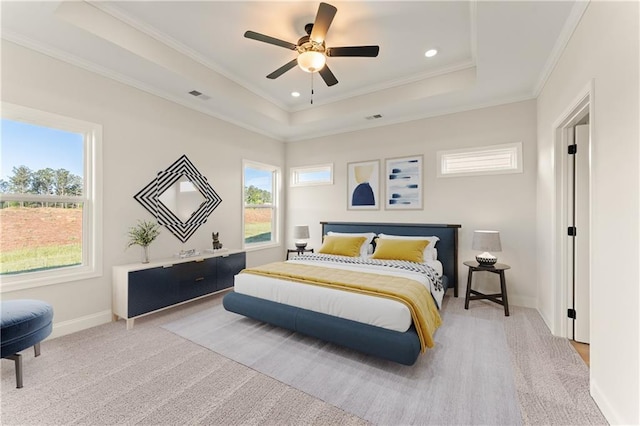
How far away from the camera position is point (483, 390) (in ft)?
6.59

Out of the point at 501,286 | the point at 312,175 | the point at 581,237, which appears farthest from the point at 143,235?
the point at 581,237

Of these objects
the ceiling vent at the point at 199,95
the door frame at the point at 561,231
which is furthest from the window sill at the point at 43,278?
the door frame at the point at 561,231

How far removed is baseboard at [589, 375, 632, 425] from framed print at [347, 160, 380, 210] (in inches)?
137

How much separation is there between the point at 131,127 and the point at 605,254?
16.1 feet

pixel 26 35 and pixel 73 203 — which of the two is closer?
pixel 26 35

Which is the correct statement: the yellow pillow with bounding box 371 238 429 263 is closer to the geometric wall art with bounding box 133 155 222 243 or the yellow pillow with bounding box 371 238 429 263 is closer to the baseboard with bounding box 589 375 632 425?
the baseboard with bounding box 589 375 632 425

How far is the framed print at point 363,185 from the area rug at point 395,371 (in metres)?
2.49

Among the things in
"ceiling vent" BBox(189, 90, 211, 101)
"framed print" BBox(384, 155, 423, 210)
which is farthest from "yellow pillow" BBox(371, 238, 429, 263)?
"ceiling vent" BBox(189, 90, 211, 101)

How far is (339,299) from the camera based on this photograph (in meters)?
2.58

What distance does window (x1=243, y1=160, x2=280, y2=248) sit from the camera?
5.35 meters

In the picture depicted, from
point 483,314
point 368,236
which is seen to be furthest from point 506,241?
point 368,236

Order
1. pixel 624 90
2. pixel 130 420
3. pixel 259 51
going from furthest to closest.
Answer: pixel 259 51
pixel 130 420
pixel 624 90

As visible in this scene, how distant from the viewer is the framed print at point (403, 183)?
464cm

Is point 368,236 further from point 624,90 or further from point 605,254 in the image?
point 624,90
